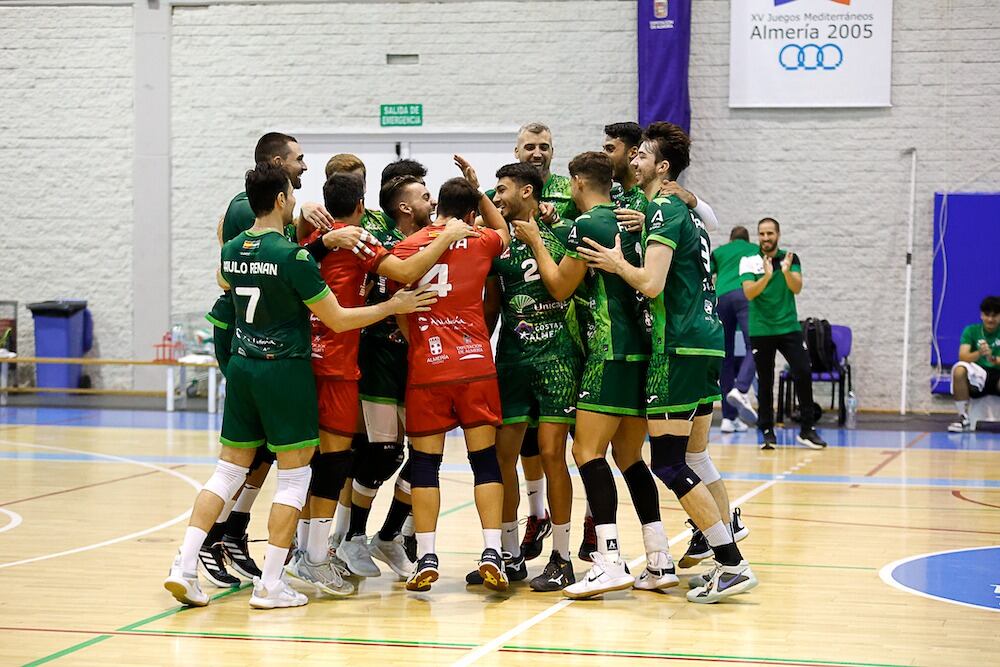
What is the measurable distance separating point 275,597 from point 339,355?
1.10 m

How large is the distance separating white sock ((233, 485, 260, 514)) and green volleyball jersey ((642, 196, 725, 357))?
2052 mm

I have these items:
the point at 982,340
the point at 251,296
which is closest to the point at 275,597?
the point at 251,296

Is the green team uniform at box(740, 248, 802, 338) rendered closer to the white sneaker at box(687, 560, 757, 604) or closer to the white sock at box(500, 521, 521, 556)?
the white sock at box(500, 521, 521, 556)

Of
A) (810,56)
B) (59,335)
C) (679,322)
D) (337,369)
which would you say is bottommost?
(59,335)

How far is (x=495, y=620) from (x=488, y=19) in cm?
1160

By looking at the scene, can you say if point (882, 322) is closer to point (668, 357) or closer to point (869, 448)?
point (869, 448)

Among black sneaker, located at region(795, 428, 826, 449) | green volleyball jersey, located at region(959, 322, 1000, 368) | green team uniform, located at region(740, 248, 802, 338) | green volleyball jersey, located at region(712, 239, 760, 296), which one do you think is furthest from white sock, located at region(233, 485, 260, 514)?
green volleyball jersey, located at region(959, 322, 1000, 368)

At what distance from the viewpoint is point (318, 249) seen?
568 cm

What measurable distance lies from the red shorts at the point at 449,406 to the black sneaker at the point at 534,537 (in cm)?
102

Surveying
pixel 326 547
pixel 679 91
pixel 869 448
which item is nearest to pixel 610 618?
pixel 326 547

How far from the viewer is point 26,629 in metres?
4.92

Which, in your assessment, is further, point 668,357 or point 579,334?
point 579,334

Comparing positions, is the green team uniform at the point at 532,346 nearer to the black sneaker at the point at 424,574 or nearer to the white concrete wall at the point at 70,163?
the black sneaker at the point at 424,574

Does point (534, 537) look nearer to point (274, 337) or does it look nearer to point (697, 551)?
point (697, 551)
